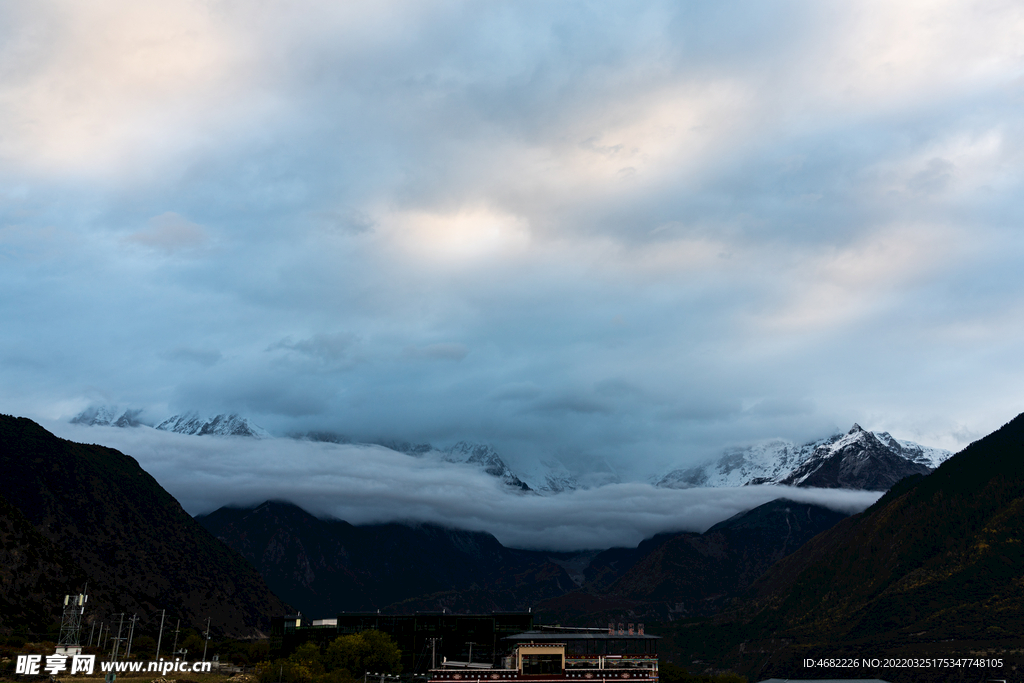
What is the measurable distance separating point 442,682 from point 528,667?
1918 cm

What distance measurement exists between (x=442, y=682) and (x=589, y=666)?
100 feet

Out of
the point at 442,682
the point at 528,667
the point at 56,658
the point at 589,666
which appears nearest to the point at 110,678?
the point at 56,658

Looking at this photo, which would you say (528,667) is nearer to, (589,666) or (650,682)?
(589,666)

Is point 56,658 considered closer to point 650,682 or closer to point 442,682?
point 442,682

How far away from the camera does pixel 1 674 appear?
18838cm

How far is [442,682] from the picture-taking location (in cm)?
16450

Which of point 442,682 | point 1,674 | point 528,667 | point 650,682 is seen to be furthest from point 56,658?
point 650,682

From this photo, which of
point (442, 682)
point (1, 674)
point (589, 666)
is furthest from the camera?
point (1, 674)

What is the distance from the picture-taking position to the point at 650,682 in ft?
559

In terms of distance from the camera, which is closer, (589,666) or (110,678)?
(589,666)

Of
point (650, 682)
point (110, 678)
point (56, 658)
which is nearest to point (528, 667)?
point (650, 682)

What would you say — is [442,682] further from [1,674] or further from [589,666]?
[1,674]

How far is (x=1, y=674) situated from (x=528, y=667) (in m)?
112

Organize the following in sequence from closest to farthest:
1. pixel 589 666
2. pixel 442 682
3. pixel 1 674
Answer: pixel 442 682, pixel 589 666, pixel 1 674
